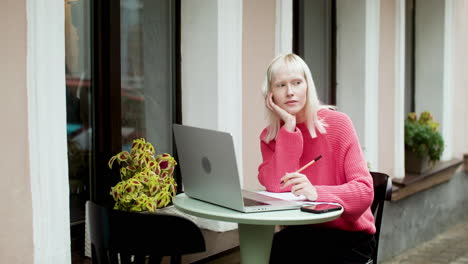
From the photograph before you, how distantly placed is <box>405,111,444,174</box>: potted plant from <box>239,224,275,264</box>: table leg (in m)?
4.46

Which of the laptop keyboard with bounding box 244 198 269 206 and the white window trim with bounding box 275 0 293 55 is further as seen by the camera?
the white window trim with bounding box 275 0 293 55

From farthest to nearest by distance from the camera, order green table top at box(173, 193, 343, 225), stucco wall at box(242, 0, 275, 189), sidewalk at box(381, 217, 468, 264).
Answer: sidewalk at box(381, 217, 468, 264) → stucco wall at box(242, 0, 275, 189) → green table top at box(173, 193, 343, 225)

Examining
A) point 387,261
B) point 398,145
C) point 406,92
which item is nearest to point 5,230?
point 387,261

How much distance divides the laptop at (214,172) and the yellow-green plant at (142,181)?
0.46m

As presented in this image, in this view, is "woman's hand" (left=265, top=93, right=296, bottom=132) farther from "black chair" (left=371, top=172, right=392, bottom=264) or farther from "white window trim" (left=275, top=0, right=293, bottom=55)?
"white window trim" (left=275, top=0, right=293, bottom=55)

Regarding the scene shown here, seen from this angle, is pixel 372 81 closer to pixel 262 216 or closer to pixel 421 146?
pixel 421 146

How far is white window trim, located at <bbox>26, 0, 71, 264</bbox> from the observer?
2713mm

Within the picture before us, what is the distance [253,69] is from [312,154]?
1.53 m

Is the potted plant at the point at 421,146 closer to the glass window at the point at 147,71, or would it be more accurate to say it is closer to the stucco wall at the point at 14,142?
the glass window at the point at 147,71

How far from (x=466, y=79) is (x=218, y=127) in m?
5.35

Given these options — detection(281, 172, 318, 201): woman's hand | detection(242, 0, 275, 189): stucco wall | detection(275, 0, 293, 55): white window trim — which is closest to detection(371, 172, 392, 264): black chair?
detection(281, 172, 318, 201): woman's hand

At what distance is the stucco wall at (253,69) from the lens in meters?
4.23

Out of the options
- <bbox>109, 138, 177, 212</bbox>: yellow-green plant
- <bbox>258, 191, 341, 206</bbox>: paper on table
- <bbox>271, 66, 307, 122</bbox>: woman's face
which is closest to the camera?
<bbox>258, 191, 341, 206</bbox>: paper on table

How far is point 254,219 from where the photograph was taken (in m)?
2.25
